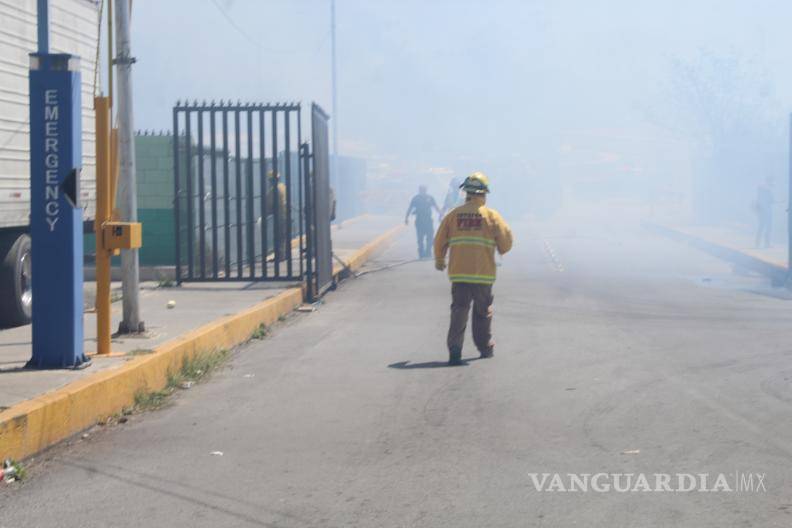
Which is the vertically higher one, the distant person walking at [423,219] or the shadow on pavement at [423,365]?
the distant person walking at [423,219]

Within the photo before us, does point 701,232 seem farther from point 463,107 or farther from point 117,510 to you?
point 463,107

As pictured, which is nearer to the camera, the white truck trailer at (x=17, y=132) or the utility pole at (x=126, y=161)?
the utility pole at (x=126, y=161)

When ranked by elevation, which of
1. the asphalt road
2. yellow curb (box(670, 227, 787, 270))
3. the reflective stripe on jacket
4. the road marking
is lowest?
the asphalt road

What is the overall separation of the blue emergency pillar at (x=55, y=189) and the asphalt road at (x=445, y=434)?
107cm

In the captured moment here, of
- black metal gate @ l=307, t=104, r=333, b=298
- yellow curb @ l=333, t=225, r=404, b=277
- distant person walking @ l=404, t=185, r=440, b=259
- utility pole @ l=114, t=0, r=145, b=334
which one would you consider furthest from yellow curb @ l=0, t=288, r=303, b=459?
distant person walking @ l=404, t=185, r=440, b=259

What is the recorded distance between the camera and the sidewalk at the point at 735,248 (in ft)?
70.0

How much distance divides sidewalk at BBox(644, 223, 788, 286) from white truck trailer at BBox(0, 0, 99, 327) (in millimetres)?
12029

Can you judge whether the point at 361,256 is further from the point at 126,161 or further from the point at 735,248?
the point at 126,161

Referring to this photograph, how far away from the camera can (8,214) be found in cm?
1129

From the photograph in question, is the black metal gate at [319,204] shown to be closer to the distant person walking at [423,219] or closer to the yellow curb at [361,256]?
the yellow curb at [361,256]

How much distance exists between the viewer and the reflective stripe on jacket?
10.5 m

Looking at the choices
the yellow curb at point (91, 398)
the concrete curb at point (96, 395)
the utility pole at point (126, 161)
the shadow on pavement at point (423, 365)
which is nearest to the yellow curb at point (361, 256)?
the concrete curb at point (96, 395)

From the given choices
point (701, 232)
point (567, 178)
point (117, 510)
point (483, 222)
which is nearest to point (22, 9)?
point (483, 222)

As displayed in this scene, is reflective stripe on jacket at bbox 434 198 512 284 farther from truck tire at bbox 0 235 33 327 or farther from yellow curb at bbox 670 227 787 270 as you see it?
yellow curb at bbox 670 227 787 270
